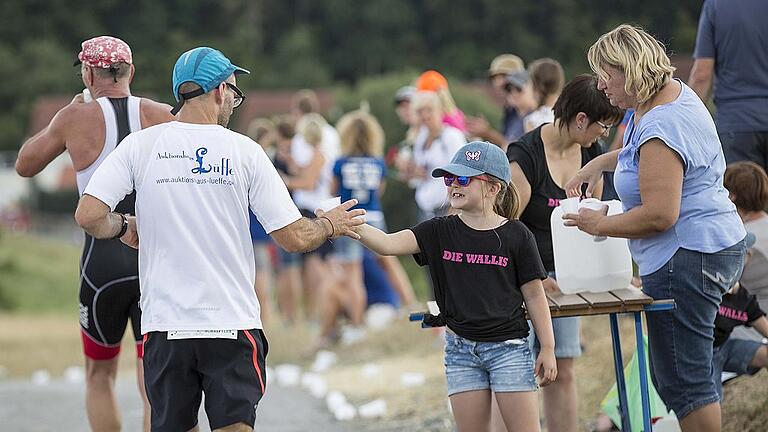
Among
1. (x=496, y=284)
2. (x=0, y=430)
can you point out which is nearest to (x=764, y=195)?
(x=496, y=284)

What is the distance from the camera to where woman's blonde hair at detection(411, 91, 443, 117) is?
1011 cm

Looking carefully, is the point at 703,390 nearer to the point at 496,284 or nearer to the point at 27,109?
the point at 496,284

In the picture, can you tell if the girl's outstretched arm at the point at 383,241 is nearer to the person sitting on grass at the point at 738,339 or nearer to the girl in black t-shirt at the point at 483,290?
the girl in black t-shirt at the point at 483,290

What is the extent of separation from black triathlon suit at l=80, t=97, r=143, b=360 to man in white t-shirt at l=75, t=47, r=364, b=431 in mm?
1150

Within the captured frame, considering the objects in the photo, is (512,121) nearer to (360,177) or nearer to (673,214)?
(360,177)

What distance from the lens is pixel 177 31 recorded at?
83000 mm

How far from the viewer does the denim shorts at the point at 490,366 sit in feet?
16.3

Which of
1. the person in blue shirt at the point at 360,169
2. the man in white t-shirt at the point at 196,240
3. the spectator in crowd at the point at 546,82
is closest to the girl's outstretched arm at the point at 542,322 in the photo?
the man in white t-shirt at the point at 196,240

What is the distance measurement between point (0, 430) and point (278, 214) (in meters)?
4.93

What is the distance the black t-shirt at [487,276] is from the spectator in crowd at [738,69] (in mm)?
2528

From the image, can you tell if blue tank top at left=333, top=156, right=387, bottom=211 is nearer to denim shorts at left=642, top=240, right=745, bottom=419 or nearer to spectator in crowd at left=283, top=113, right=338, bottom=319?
spectator in crowd at left=283, top=113, right=338, bottom=319

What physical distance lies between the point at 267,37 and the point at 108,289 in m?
83.1

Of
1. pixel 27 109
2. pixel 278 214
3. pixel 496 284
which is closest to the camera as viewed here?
pixel 278 214

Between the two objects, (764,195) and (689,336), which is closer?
(689,336)
